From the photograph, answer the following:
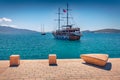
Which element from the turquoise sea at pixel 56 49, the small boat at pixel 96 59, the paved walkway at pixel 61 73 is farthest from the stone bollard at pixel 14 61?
the turquoise sea at pixel 56 49

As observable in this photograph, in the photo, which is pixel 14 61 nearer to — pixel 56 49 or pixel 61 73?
pixel 61 73

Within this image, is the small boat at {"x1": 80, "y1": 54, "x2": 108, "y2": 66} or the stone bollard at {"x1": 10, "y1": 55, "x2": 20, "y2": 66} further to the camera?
the stone bollard at {"x1": 10, "y1": 55, "x2": 20, "y2": 66}

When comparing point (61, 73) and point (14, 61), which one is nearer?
point (61, 73)

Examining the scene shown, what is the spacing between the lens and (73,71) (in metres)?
7.98

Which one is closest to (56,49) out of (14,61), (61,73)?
(14,61)

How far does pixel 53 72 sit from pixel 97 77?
210 centimetres

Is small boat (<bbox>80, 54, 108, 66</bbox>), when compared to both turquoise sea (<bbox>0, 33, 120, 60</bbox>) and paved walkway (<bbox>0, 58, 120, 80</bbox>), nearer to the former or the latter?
paved walkway (<bbox>0, 58, 120, 80</bbox>)

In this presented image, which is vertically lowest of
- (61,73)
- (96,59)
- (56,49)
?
(56,49)

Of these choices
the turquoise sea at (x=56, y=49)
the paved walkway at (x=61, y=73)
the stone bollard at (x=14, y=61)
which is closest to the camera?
the paved walkway at (x=61, y=73)

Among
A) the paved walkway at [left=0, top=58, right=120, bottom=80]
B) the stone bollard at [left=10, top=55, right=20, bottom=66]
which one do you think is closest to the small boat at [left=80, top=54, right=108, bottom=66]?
the paved walkway at [left=0, top=58, right=120, bottom=80]

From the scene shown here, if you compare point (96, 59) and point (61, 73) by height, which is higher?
point (96, 59)

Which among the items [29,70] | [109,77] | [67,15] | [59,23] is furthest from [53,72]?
[59,23]

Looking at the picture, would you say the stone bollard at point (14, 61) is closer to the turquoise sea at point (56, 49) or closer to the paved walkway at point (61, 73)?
the paved walkway at point (61, 73)

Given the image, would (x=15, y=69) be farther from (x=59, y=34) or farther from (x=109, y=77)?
(x=59, y=34)
